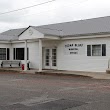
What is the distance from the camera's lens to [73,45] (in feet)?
81.5

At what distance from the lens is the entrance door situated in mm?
26906

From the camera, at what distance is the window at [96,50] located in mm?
22545

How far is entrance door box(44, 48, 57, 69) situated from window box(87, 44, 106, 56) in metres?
4.44

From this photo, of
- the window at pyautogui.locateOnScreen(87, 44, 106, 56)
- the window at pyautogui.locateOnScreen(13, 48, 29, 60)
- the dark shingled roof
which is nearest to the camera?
the window at pyautogui.locateOnScreen(87, 44, 106, 56)

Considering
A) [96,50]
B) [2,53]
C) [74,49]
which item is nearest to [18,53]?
[2,53]

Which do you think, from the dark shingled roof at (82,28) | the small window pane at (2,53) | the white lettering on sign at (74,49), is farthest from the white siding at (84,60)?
the small window pane at (2,53)

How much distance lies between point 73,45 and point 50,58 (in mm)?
3509

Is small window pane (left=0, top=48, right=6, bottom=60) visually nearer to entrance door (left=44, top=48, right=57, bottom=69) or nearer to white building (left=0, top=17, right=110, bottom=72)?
white building (left=0, top=17, right=110, bottom=72)

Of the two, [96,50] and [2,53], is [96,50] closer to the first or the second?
[96,50]

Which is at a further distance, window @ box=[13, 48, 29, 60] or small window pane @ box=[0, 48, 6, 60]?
small window pane @ box=[0, 48, 6, 60]

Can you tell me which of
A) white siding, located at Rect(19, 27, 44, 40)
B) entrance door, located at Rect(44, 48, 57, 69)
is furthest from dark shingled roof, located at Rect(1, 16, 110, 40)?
entrance door, located at Rect(44, 48, 57, 69)

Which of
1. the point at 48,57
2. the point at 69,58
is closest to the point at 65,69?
the point at 69,58

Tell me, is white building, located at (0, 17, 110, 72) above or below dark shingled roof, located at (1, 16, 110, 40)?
below

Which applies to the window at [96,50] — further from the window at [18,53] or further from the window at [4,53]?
the window at [4,53]
